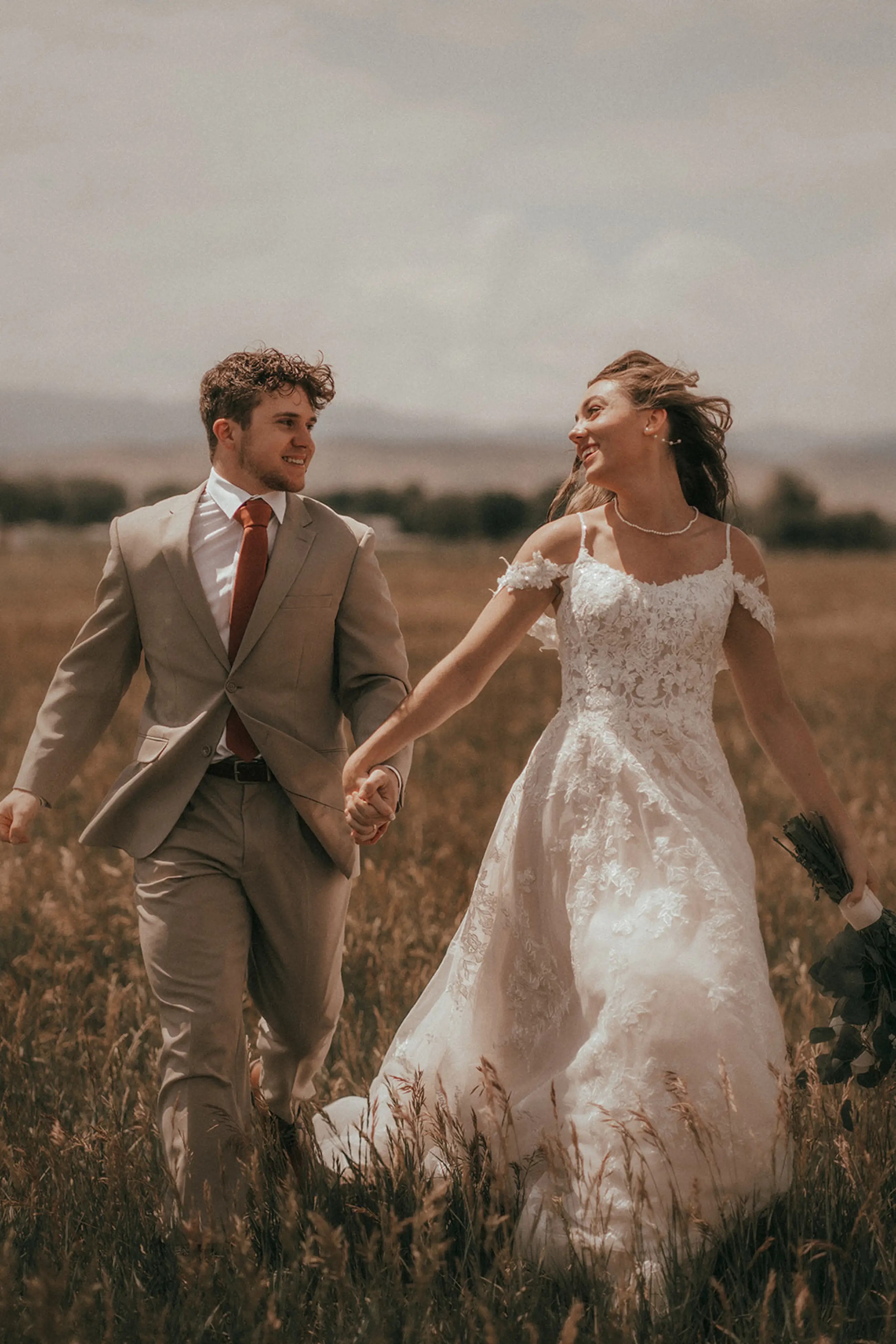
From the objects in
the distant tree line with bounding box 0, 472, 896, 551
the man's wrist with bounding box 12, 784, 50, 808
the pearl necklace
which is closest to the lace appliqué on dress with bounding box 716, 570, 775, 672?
the pearl necklace

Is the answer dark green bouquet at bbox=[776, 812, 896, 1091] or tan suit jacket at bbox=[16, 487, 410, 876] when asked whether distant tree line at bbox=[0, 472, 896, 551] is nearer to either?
tan suit jacket at bbox=[16, 487, 410, 876]

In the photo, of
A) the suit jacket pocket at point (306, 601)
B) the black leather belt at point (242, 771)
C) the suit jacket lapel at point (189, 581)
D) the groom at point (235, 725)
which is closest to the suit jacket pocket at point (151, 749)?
the groom at point (235, 725)

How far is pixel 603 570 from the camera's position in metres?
4.10

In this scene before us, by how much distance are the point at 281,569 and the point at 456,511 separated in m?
132

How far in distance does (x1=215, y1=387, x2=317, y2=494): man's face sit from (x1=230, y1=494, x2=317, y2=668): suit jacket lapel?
0.35ft

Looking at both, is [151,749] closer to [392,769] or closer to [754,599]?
[392,769]

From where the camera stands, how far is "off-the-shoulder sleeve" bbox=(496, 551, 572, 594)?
411 cm

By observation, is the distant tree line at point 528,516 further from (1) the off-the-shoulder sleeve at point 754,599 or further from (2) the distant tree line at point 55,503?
(1) the off-the-shoulder sleeve at point 754,599

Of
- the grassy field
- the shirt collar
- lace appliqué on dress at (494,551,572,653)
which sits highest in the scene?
the shirt collar

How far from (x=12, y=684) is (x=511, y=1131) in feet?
45.9

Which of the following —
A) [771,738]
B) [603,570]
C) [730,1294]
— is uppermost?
[603,570]

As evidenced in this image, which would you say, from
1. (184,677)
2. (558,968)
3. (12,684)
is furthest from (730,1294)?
(12,684)

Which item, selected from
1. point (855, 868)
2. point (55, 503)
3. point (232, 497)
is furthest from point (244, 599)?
point (55, 503)

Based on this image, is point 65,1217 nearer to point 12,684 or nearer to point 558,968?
point 558,968
